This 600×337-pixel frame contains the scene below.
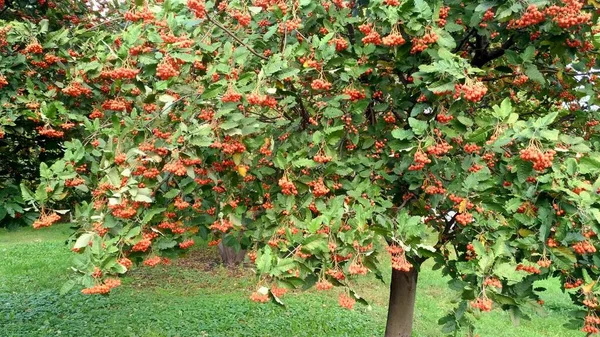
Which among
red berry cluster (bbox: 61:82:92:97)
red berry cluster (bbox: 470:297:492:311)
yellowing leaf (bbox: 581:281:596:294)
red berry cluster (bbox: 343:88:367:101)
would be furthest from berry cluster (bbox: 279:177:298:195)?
red berry cluster (bbox: 61:82:92:97)

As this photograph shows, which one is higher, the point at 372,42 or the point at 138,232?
the point at 372,42

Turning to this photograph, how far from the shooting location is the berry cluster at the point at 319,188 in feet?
11.3

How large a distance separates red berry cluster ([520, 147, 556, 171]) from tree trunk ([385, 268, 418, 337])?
3.39m

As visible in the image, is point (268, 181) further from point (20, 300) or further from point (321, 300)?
point (20, 300)

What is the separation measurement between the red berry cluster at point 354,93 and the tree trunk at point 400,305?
111 inches

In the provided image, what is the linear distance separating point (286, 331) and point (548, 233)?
6.32 meters

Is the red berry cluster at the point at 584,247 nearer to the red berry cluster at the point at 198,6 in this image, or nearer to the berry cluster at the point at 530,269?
the berry cluster at the point at 530,269

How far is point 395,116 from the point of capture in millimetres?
4277

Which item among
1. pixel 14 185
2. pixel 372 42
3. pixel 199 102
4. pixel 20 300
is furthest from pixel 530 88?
pixel 20 300

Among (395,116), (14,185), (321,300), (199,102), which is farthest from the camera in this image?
(321,300)

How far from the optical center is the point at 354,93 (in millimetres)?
3723

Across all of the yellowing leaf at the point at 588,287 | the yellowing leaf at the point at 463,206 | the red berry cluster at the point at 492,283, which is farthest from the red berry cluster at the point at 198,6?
the yellowing leaf at the point at 588,287

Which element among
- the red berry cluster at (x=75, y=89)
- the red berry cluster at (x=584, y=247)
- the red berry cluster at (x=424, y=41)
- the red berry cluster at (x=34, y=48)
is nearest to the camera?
the red berry cluster at (x=584, y=247)

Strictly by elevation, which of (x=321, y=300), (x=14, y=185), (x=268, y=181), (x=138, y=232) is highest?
(x=138, y=232)
